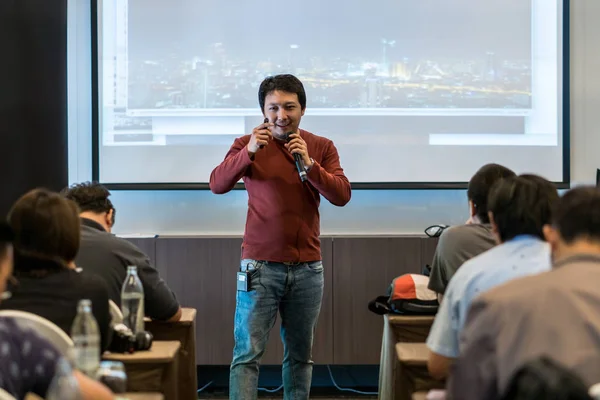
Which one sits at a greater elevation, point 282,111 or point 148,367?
point 282,111

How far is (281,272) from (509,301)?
1.89m

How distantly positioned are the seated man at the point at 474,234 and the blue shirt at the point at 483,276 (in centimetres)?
60

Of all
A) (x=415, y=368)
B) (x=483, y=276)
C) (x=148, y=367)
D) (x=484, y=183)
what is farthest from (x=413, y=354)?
(x=148, y=367)

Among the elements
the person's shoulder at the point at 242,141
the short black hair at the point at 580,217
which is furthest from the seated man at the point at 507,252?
the person's shoulder at the point at 242,141

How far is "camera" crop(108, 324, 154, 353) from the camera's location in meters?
2.48

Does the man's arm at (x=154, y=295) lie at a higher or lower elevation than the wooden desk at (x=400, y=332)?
higher

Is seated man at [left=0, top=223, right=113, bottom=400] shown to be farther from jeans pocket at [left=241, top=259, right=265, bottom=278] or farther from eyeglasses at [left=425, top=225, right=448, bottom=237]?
eyeglasses at [left=425, top=225, right=448, bottom=237]

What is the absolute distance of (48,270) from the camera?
2.20 m

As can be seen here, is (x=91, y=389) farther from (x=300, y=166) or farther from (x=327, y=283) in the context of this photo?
(x=327, y=283)

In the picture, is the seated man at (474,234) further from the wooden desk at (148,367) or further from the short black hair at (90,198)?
the short black hair at (90,198)

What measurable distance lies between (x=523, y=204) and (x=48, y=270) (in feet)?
4.46

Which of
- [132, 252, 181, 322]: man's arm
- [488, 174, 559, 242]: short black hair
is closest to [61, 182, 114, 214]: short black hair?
[132, 252, 181, 322]: man's arm

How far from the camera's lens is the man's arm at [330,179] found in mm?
3332

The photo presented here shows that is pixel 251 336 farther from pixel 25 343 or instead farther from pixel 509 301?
pixel 509 301
